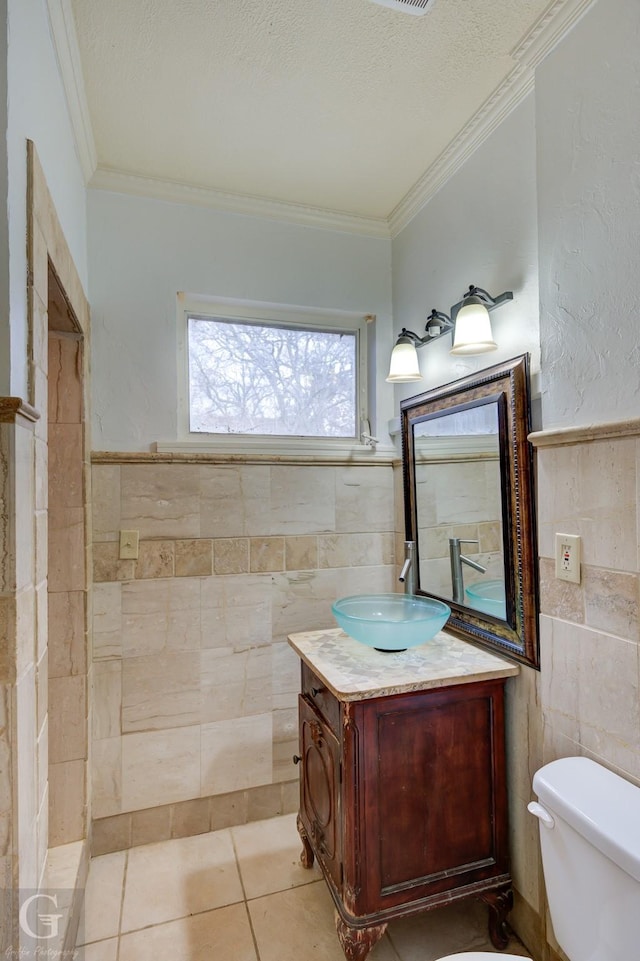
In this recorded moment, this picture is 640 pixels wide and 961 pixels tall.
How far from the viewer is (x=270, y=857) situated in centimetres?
181

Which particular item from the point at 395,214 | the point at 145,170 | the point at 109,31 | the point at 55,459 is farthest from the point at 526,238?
the point at 55,459

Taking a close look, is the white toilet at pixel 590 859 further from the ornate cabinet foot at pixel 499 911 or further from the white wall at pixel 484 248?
the white wall at pixel 484 248

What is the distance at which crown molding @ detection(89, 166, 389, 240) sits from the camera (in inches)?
74.4

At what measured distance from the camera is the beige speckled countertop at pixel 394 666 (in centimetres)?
134

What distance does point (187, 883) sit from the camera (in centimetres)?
170

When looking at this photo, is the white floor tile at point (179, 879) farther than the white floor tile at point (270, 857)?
No

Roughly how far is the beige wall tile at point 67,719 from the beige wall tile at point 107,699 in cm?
15

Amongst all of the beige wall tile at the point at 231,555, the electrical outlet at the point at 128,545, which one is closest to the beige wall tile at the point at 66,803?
the electrical outlet at the point at 128,545

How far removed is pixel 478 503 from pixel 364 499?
2.17ft

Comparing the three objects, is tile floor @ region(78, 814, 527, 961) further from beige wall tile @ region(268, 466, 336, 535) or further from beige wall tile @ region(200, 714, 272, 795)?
beige wall tile @ region(268, 466, 336, 535)

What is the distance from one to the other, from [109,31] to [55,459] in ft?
4.16

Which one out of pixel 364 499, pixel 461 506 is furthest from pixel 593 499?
pixel 364 499

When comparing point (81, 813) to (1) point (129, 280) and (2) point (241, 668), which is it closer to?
(2) point (241, 668)

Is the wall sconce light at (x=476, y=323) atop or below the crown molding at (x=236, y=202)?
below
